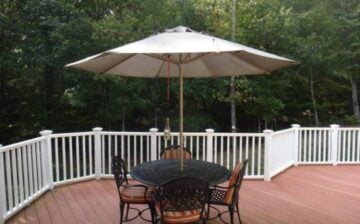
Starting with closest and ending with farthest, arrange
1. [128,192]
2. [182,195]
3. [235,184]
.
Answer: [182,195] → [235,184] → [128,192]

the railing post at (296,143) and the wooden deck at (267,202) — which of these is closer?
the wooden deck at (267,202)

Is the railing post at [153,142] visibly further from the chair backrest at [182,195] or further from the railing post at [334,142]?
the railing post at [334,142]

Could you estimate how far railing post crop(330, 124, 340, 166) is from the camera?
6.95 meters

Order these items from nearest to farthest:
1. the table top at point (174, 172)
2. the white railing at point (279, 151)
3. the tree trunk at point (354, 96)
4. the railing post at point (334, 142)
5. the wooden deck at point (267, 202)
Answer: the table top at point (174, 172) < the wooden deck at point (267, 202) < the white railing at point (279, 151) < the railing post at point (334, 142) < the tree trunk at point (354, 96)

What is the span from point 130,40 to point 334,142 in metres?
5.48

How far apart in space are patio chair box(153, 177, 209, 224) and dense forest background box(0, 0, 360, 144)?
20.5ft

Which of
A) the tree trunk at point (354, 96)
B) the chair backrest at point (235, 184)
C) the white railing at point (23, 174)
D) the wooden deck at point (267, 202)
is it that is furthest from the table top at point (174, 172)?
the tree trunk at point (354, 96)

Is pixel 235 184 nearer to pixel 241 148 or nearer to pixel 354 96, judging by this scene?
pixel 241 148

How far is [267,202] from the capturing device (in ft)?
15.9

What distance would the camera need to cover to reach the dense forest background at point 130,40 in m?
8.95

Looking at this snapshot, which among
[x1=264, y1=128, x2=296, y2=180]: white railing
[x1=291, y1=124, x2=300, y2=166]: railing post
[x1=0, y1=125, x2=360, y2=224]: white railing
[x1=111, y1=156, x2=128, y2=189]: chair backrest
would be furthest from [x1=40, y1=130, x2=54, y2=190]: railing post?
[x1=291, y1=124, x2=300, y2=166]: railing post

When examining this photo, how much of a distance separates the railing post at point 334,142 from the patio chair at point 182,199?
191 inches

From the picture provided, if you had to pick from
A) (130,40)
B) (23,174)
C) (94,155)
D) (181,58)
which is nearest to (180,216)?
(181,58)

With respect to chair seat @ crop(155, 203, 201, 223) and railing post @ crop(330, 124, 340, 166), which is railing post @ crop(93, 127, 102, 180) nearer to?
chair seat @ crop(155, 203, 201, 223)
